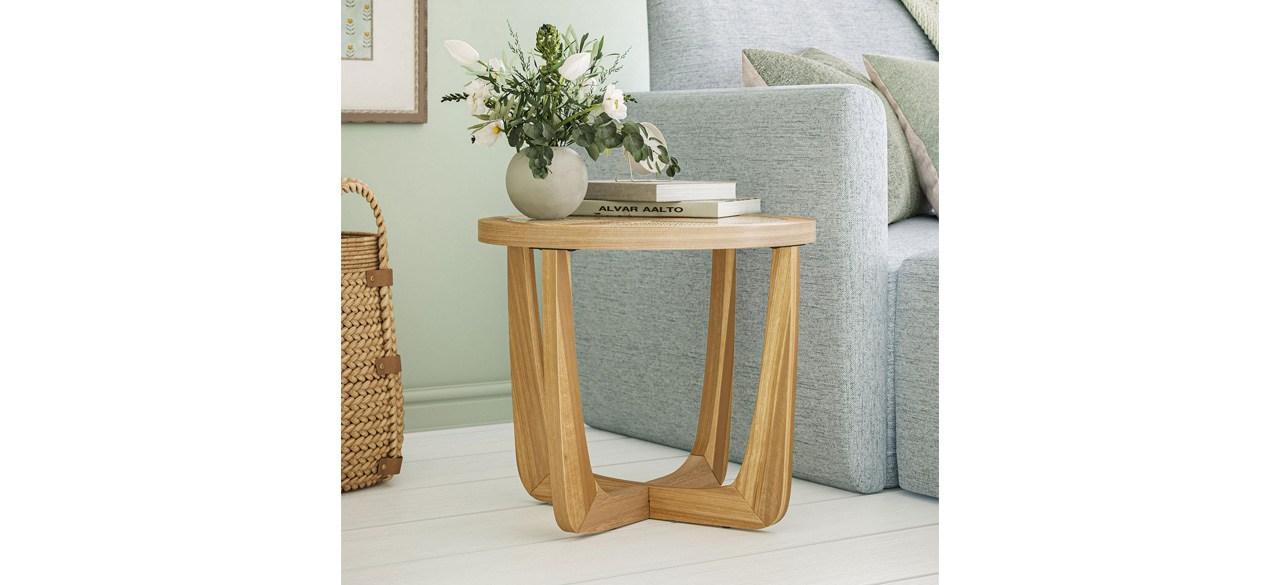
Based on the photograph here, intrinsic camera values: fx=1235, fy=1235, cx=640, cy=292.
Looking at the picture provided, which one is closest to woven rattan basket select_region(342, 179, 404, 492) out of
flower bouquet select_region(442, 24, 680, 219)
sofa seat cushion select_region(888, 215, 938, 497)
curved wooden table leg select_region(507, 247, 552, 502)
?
curved wooden table leg select_region(507, 247, 552, 502)

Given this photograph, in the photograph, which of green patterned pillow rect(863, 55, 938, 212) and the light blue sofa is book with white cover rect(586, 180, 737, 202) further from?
green patterned pillow rect(863, 55, 938, 212)

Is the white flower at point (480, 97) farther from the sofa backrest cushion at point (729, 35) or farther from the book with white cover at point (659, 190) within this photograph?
the sofa backrest cushion at point (729, 35)

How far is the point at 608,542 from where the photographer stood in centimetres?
176

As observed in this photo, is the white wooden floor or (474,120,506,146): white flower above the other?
(474,120,506,146): white flower

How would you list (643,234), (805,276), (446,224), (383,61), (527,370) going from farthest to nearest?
(446,224), (383,61), (805,276), (527,370), (643,234)

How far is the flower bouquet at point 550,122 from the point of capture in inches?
68.8

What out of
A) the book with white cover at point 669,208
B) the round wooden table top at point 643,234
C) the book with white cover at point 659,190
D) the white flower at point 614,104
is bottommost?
the round wooden table top at point 643,234

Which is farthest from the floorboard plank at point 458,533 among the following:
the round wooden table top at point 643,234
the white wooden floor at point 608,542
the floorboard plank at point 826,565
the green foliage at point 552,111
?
the green foliage at point 552,111

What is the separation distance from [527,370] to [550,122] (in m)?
0.38

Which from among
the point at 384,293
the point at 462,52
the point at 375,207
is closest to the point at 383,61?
the point at 375,207

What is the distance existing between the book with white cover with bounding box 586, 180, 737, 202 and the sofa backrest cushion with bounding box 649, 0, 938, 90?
0.64 metres

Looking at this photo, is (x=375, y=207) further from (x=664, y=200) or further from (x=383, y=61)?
(x=664, y=200)

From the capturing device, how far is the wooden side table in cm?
166

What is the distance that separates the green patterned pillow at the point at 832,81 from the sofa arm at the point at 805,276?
0.17 meters
